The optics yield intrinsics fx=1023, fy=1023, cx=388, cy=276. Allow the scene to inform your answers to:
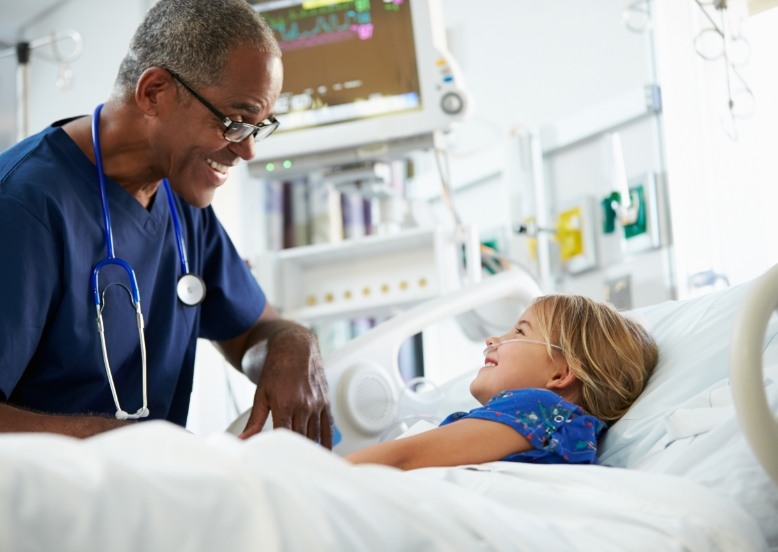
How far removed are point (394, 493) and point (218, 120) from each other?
1231mm

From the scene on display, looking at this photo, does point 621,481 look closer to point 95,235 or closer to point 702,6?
point 95,235

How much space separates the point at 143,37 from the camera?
80.4 inches

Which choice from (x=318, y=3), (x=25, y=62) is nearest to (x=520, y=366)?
(x=318, y=3)

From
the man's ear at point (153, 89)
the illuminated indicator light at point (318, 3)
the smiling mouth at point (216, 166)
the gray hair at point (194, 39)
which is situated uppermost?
the illuminated indicator light at point (318, 3)

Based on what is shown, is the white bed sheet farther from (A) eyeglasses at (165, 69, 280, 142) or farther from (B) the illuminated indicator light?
(B) the illuminated indicator light

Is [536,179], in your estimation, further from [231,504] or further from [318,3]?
[231,504]

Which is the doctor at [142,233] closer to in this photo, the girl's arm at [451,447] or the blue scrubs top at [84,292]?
the blue scrubs top at [84,292]

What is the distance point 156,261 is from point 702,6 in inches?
61.0

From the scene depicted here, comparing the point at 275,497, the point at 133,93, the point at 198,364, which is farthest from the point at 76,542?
the point at 198,364

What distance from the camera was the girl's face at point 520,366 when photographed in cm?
175

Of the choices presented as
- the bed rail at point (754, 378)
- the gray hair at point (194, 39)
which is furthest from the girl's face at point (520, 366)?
the gray hair at point (194, 39)

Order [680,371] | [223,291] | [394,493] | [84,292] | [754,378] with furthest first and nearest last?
[223,291] → [84,292] → [680,371] → [754,378] → [394,493]

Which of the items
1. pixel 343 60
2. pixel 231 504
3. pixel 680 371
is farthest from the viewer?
pixel 343 60

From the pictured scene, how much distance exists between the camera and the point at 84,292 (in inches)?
74.6
